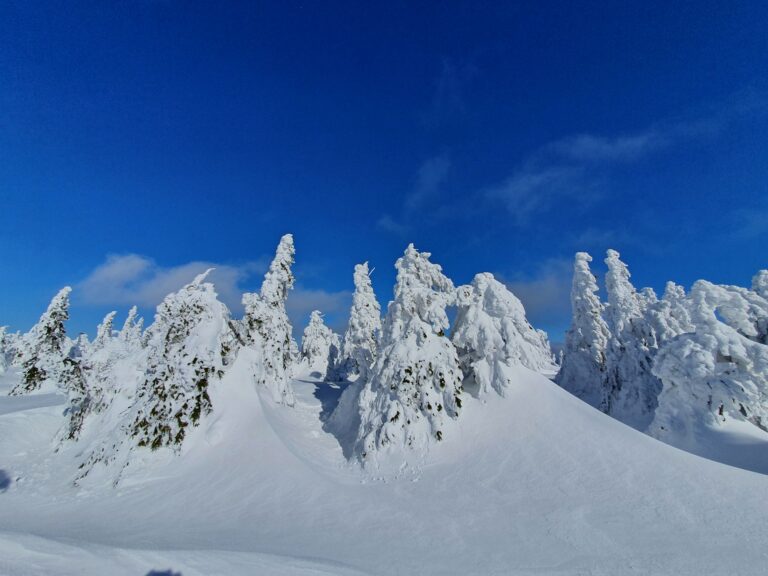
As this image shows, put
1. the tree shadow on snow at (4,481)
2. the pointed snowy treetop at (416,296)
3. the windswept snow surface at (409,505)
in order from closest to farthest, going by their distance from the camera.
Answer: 1. the windswept snow surface at (409,505)
2. the tree shadow on snow at (4,481)
3. the pointed snowy treetop at (416,296)

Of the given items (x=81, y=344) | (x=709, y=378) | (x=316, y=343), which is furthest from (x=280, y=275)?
(x=81, y=344)

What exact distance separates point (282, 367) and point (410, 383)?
10.9m

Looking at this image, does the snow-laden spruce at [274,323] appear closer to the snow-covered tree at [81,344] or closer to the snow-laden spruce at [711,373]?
the snow-laden spruce at [711,373]

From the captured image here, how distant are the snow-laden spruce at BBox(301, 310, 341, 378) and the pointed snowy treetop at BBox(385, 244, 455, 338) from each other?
44.0m

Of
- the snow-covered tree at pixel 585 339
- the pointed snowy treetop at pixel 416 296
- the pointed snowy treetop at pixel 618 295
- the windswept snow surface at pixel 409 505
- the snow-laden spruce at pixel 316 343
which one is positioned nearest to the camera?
the windswept snow surface at pixel 409 505

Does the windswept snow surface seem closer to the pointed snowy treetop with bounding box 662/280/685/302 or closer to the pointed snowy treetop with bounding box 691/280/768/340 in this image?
the pointed snowy treetop with bounding box 691/280/768/340

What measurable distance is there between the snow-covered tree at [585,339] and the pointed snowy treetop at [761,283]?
13.5m

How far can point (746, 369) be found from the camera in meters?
18.1

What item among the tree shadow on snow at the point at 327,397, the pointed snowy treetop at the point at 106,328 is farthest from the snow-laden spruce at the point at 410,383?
the pointed snowy treetop at the point at 106,328

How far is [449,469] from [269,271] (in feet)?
62.3

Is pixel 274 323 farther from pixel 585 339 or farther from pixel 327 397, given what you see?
pixel 585 339

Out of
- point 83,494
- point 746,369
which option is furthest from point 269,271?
point 746,369

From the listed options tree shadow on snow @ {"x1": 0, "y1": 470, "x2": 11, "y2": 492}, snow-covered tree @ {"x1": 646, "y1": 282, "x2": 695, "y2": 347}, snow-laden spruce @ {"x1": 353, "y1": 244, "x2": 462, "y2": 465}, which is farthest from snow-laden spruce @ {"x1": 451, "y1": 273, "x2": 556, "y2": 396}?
tree shadow on snow @ {"x1": 0, "y1": 470, "x2": 11, "y2": 492}

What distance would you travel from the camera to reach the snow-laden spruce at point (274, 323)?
2428 cm
